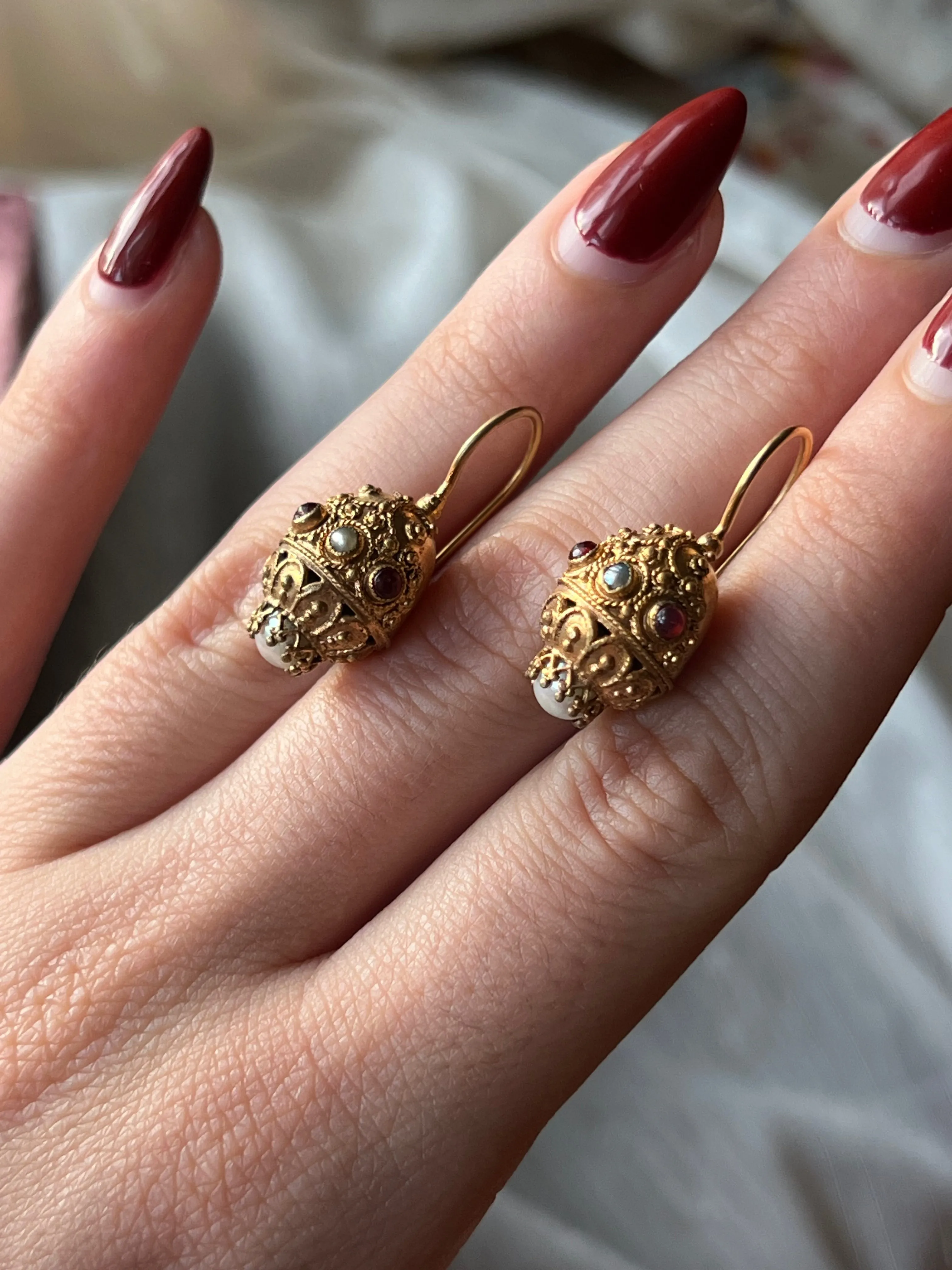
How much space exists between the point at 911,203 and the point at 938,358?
0.21 metres

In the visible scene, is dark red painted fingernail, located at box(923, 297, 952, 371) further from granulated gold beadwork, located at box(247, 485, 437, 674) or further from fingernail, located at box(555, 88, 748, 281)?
granulated gold beadwork, located at box(247, 485, 437, 674)

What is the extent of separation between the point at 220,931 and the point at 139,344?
612 mm

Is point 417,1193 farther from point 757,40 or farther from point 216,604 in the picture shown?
point 757,40

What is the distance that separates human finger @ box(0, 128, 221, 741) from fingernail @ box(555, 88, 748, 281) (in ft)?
1.27

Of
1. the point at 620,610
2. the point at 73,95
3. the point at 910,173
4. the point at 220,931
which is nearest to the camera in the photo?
the point at 620,610

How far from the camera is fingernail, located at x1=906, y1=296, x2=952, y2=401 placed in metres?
0.97

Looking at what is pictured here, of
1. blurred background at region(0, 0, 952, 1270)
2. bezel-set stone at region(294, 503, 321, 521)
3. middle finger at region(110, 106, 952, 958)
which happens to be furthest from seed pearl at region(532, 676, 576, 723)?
blurred background at region(0, 0, 952, 1270)

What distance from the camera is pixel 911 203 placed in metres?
1.09

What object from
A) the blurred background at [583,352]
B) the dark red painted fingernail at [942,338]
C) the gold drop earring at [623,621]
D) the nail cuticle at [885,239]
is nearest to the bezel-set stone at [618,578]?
the gold drop earring at [623,621]

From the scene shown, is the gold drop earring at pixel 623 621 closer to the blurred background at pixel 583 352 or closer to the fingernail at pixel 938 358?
the fingernail at pixel 938 358

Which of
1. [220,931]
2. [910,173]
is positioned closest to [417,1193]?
[220,931]

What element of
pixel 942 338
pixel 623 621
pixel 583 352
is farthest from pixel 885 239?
pixel 623 621

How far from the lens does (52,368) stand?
1.22 m

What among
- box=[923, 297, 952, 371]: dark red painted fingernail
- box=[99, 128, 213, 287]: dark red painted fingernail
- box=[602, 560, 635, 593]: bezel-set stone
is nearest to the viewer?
box=[602, 560, 635, 593]: bezel-set stone
